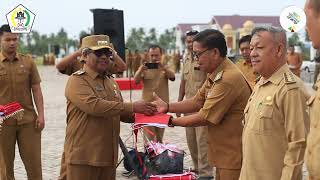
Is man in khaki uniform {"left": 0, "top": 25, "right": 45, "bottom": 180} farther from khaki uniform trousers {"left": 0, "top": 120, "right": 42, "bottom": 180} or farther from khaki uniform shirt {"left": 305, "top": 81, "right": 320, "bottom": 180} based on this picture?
khaki uniform shirt {"left": 305, "top": 81, "right": 320, "bottom": 180}

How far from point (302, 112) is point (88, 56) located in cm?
198

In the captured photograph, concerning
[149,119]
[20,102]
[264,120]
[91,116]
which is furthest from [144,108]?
[20,102]

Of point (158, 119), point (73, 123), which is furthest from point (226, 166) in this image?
point (73, 123)

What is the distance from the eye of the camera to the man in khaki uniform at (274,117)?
2.69 meters

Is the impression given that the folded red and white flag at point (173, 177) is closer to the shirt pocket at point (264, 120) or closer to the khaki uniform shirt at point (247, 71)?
the shirt pocket at point (264, 120)

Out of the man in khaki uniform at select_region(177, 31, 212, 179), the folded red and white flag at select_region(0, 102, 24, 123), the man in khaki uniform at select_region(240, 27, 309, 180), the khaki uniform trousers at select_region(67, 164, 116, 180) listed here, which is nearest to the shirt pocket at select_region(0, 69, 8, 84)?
the folded red and white flag at select_region(0, 102, 24, 123)

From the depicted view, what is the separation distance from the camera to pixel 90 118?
3.96 metres

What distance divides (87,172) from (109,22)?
8.87 feet

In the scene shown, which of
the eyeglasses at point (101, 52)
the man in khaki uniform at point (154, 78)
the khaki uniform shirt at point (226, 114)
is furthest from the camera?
the man in khaki uniform at point (154, 78)

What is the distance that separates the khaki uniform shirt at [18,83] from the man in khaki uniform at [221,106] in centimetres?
234

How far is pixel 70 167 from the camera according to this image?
3.98 metres

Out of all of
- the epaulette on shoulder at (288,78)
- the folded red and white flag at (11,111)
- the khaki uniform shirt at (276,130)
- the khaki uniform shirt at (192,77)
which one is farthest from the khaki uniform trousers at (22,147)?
the epaulette on shoulder at (288,78)

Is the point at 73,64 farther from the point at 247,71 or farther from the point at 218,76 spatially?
the point at 218,76

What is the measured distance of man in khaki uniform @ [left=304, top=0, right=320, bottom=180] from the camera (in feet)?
7.02
